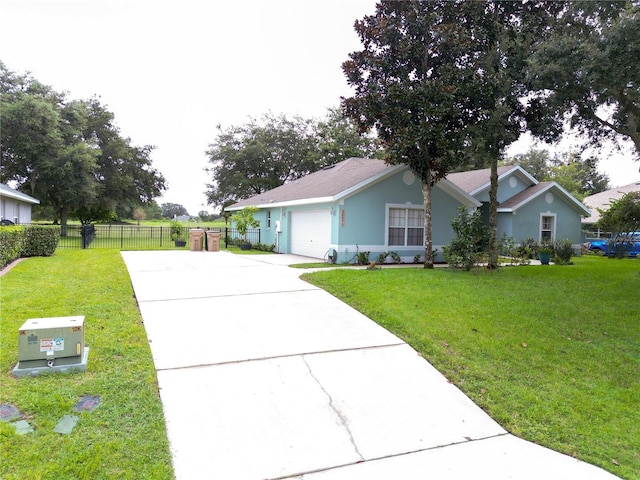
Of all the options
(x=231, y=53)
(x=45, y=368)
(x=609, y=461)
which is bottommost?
(x=609, y=461)

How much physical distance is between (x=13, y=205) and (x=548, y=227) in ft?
86.7

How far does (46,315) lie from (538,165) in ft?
171

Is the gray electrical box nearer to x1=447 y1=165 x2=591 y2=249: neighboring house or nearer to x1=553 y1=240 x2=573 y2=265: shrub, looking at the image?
x1=553 y1=240 x2=573 y2=265: shrub

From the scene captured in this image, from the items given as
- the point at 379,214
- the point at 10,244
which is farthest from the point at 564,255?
the point at 10,244

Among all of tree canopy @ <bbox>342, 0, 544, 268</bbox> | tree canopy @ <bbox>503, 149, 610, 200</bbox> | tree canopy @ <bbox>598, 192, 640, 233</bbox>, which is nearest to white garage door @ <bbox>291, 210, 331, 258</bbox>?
tree canopy @ <bbox>342, 0, 544, 268</bbox>

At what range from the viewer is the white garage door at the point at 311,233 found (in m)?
14.2

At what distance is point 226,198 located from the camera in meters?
34.7

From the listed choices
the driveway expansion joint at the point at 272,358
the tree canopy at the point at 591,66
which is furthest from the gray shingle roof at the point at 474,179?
the driveway expansion joint at the point at 272,358

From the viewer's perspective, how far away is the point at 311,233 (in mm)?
15422

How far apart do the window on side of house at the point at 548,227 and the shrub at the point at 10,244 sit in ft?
65.9

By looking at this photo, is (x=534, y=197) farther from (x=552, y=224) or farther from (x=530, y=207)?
(x=552, y=224)

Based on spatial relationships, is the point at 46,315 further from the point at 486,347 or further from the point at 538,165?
the point at 538,165

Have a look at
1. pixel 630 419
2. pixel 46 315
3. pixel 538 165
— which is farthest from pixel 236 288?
pixel 538 165

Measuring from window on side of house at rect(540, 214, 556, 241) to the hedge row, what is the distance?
20.1 metres
